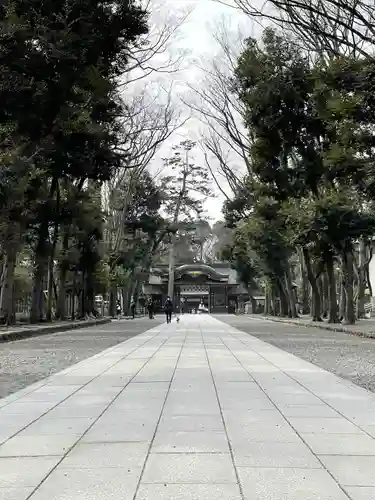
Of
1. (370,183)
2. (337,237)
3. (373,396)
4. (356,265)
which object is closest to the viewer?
(373,396)

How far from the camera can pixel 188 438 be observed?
484cm

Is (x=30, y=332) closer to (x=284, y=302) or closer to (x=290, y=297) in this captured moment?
(x=290, y=297)

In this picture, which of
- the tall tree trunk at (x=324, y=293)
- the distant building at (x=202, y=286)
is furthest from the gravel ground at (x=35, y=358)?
the distant building at (x=202, y=286)

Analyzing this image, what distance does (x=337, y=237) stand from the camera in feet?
74.0

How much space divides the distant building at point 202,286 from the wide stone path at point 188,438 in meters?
53.1

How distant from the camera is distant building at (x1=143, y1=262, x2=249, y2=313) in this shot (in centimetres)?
6197

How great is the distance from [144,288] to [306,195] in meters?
41.1

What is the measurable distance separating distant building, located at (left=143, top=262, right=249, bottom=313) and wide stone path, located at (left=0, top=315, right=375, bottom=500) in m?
53.1

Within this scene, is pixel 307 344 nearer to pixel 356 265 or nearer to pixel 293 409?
pixel 293 409

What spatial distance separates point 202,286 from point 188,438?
59542mm

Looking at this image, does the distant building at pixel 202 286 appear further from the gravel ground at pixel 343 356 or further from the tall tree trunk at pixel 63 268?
the gravel ground at pixel 343 356

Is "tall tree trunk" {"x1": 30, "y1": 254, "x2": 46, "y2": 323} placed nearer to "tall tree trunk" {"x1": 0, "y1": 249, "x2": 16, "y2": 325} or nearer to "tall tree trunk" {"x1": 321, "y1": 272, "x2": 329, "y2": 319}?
"tall tree trunk" {"x1": 0, "y1": 249, "x2": 16, "y2": 325}


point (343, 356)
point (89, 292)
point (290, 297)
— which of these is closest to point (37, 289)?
point (89, 292)

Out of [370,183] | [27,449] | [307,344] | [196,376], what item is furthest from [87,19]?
[27,449]
